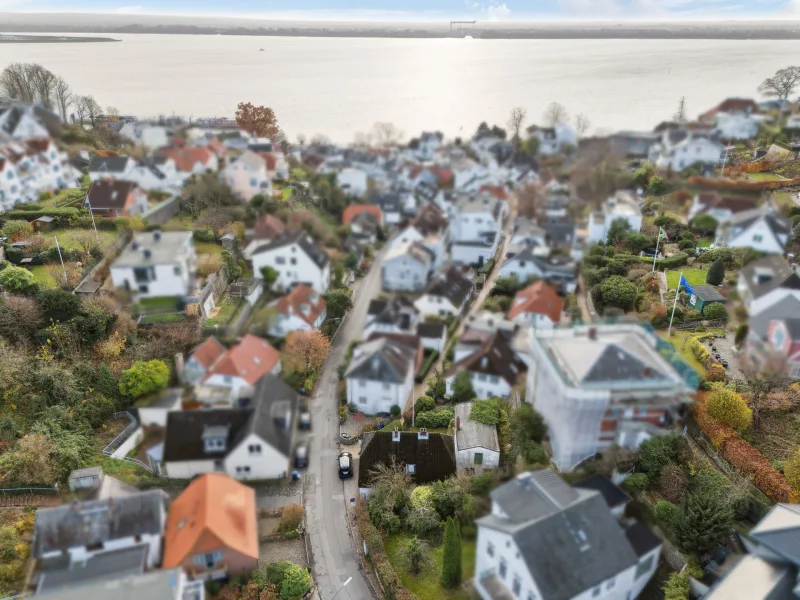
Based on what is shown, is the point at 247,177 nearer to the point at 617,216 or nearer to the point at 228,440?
the point at 228,440

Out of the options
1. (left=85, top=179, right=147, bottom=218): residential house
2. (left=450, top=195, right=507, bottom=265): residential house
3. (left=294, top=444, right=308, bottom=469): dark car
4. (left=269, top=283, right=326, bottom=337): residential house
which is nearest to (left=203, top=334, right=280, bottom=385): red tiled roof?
(left=269, top=283, right=326, bottom=337): residential house

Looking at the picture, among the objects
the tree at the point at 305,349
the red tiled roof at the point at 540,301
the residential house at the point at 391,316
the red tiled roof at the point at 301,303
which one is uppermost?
the red tiled roof at the point at 540,301

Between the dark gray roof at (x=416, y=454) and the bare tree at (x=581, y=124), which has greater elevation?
the bare tree at (x=581, y=124)

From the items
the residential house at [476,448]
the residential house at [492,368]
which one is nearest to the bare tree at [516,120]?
the residential house at [492,368]

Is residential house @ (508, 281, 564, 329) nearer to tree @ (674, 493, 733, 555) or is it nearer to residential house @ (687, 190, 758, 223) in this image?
tree @ (674, 493, 733, 555)

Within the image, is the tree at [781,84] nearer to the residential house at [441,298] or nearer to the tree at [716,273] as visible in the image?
the tree at [716,273]

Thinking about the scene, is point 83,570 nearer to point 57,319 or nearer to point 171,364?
point 171,364

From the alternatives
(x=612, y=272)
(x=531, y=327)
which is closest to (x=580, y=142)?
(x=612, y=272)

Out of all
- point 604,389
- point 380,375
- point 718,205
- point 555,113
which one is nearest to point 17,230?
point 380,375
